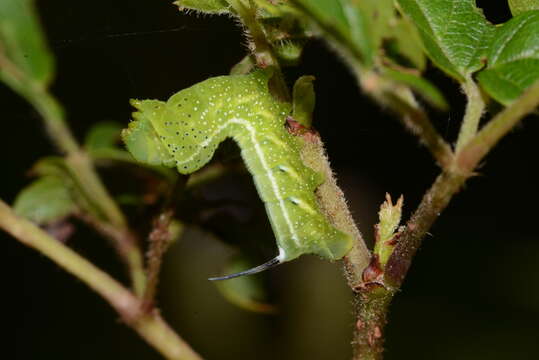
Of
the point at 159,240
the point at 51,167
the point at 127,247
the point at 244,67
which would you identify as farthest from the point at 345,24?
the point at 51,167

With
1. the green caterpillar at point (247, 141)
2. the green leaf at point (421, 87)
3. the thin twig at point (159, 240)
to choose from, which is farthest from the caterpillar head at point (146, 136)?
the green leaf at point (421, 87)

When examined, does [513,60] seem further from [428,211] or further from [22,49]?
[22,49]

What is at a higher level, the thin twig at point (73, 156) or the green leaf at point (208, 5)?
the green leaf at point (208, 5)

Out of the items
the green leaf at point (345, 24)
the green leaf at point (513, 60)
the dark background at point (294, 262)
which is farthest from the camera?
the dark background at point (294, 262)

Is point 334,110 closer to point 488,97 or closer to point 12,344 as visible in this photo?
point 488,97

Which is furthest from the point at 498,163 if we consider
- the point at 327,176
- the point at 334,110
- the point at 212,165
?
the point at 327,176

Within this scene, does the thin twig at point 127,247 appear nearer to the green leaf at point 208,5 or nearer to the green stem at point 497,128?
the green leaf at point 208,5
